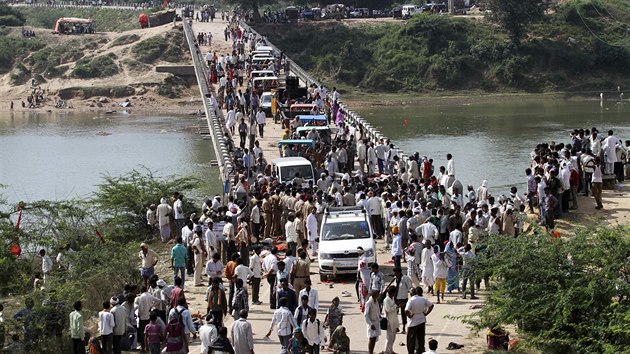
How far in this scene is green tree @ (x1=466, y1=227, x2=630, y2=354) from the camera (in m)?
17.0

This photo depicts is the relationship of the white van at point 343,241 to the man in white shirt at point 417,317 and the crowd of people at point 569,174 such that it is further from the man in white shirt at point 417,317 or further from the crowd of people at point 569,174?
the man in white shirt at point 417,317

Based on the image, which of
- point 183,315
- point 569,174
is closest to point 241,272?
point 183,315

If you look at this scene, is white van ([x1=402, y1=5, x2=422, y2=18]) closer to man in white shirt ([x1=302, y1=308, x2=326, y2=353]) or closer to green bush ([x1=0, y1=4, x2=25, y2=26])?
Result: green bush ([x1=0, y1=4, x2=25, y2=26])

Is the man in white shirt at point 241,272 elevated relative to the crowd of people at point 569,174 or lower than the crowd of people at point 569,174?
lower

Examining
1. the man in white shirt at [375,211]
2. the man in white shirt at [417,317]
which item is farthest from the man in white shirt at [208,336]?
the man in white shirt at [375,211]

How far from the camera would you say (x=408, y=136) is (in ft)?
190

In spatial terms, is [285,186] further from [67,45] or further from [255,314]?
[67,45]

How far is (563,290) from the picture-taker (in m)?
17.7

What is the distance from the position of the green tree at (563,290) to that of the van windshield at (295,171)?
1151 cm

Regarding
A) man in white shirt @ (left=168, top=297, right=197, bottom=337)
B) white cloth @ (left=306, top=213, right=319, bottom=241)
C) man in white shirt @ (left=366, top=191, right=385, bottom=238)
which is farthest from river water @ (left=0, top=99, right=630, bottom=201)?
man in white shirt @ (left=168, top=297, right=197, bottom=337)

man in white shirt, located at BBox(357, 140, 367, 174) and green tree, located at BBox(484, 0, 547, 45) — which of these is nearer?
man in white shirt, located at BBox(357, 140, 367, 174)

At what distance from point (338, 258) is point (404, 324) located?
3894 millimetres

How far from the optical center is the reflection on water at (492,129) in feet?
147

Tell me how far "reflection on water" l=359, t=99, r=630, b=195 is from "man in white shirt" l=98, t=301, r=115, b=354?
70.2ft
